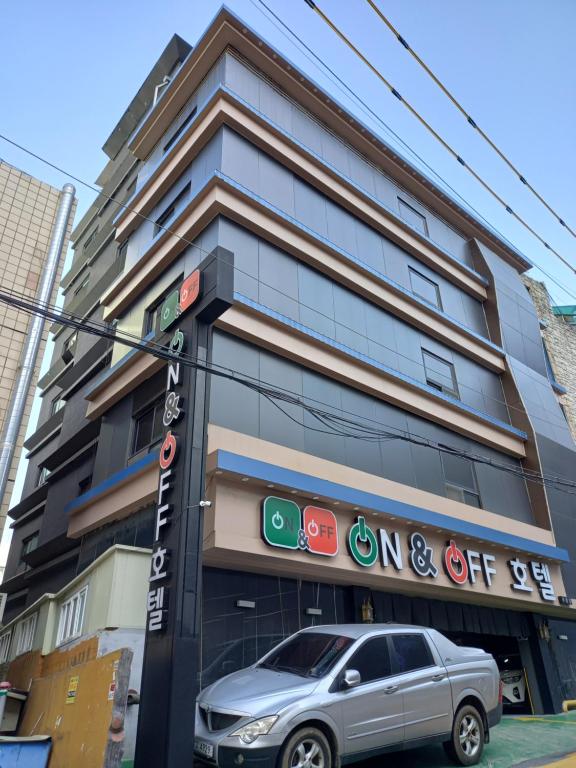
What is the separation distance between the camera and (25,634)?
13031 mm

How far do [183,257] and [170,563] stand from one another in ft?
31.6

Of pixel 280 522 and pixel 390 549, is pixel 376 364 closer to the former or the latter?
pixel 390 549

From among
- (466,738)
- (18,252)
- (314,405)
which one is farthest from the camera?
(18,252)

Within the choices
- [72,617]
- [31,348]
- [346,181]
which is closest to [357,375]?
[346,181]

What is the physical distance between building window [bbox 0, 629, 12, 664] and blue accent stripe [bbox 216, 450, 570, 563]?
8780 mm

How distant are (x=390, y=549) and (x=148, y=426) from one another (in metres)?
6.74

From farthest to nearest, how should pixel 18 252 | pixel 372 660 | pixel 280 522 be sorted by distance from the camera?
pixel 18 252 < pixel 280 522 < pixel 372 660

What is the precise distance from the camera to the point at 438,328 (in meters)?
20.0

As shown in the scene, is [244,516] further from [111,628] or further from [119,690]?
[119,690]

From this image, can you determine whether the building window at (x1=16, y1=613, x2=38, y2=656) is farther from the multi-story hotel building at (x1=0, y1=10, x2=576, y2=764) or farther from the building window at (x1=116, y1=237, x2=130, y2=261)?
the building window at (x1=116, y1=237, x2=130, y2=261)

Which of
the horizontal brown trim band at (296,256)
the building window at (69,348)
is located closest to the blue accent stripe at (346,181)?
the horizontal brown trim band at (296,256)

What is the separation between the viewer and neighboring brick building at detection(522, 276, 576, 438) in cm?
2744

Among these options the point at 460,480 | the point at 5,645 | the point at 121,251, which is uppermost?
the point at 121,251

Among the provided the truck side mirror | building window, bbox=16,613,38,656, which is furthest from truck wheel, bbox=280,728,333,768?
building window, bbox=16,613,38,656
